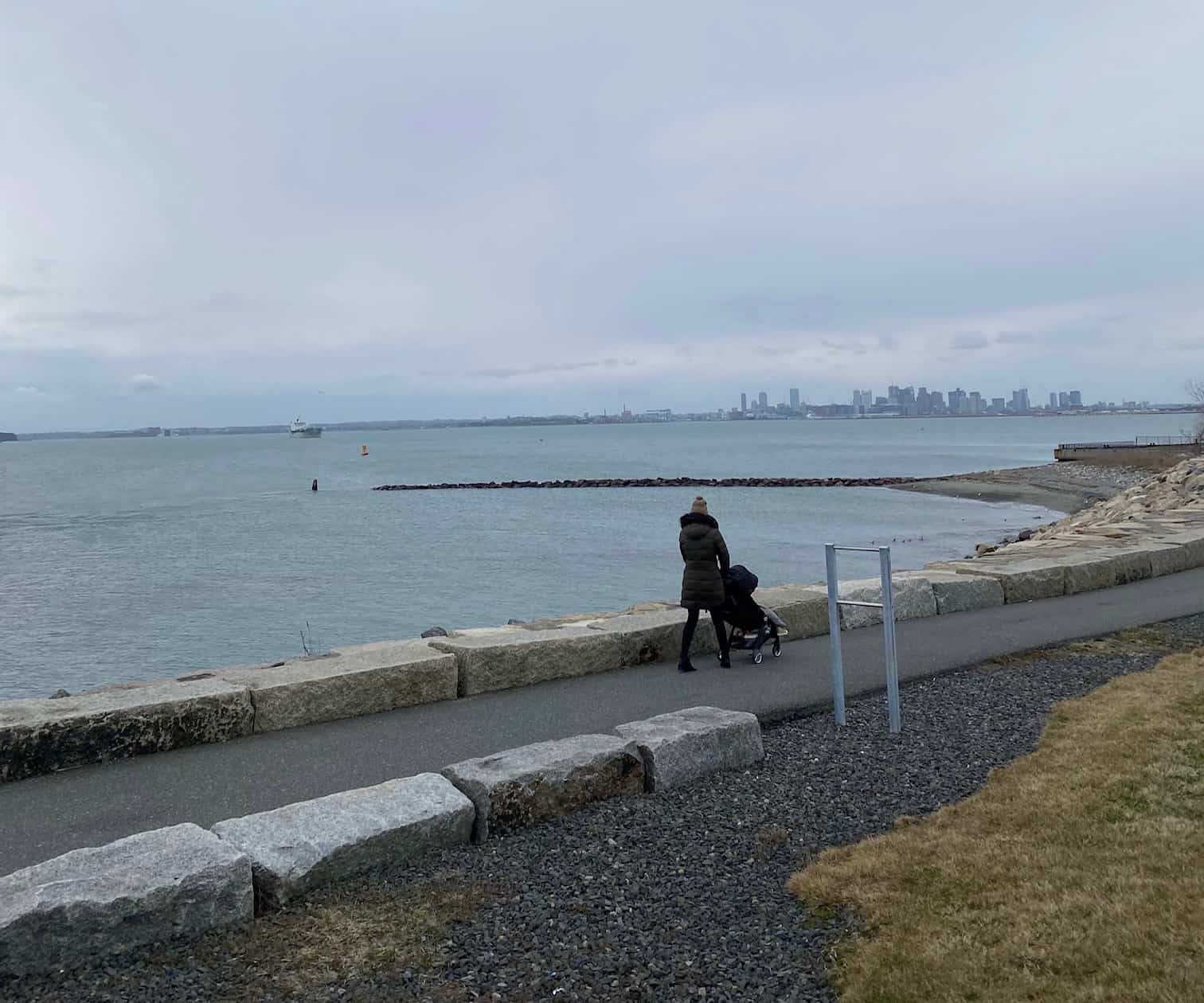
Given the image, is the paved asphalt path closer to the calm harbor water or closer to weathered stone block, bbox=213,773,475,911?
weathered stone block, bbox=213,773,475,911

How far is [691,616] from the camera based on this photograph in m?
9.35

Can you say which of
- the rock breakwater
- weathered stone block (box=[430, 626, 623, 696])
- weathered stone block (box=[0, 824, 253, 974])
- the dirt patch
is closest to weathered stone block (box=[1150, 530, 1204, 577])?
weathered stone block (box=[430, 626, 623, 696])

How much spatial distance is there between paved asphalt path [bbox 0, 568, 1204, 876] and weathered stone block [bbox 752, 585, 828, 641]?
17cm

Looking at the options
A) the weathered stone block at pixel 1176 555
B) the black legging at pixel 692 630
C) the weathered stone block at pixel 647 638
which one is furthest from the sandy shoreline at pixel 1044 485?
the black legging at pixel 692 630

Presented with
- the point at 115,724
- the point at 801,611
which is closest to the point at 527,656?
the point at 115,724

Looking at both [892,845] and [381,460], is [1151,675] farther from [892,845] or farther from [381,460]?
[381,460]

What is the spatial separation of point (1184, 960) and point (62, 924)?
4.18 metres

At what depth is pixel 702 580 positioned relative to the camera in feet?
30.5

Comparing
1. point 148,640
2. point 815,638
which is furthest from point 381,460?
point 815,638

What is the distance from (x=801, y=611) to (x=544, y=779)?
5.71 metres

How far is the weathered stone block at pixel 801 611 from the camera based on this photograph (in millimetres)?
10695

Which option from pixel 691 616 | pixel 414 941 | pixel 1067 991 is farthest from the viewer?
pixel 691 616

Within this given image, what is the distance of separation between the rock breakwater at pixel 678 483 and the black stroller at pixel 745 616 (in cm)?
6001

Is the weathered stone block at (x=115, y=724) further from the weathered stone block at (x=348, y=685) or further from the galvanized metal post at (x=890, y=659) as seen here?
the galvanized metal post at (x=890, y=659)
